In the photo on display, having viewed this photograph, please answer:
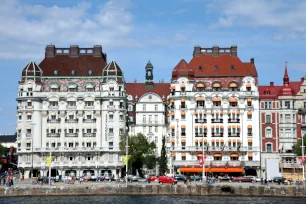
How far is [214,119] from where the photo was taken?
15688cm

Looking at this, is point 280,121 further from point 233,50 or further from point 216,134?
point 233,50

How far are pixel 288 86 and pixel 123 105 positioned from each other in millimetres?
43500

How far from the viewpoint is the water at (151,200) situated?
329ft

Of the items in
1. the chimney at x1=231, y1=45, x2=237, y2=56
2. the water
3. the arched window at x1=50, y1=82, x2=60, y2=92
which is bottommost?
the water

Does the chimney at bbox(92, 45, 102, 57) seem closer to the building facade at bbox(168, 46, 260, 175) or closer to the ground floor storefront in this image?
the building facade at bbox(168, 46, 260, 175)

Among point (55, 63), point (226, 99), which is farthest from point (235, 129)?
point (55, 63)

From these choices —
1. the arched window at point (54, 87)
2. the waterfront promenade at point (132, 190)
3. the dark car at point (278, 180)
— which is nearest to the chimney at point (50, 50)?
the arched window at point (54, 87)

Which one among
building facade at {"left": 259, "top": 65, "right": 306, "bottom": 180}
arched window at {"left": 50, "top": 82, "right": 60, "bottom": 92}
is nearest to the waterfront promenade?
building facade at {"left": 259, "top": 65, "right": 306, "bottom": 180}

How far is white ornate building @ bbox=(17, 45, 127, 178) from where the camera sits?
16000cm

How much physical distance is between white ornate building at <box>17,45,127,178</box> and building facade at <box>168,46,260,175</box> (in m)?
15.7

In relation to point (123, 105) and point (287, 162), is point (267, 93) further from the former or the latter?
point (123, 105)

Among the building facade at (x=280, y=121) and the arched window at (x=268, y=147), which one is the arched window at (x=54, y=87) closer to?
the building facade at (x=280, y=121)

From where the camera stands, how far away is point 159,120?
175125 mm

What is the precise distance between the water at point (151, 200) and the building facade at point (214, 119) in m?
45.1
